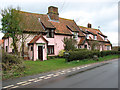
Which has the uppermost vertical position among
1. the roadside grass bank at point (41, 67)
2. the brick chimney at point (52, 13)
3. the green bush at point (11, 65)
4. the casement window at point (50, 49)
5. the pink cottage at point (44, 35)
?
the brick chimney at point (52, 13)

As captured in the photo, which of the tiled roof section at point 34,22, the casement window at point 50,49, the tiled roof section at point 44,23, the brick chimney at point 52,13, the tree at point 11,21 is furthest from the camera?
the brick chimney at point 52,13

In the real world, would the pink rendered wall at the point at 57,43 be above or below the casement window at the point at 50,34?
below

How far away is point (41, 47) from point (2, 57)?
10439 millimetres

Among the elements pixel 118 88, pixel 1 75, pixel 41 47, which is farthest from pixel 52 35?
pixel 118 88

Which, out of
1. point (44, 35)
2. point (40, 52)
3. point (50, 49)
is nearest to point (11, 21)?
point (40, 52)

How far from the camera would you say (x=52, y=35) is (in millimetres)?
25000

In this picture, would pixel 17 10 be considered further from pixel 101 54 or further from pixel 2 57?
pixel 101 54

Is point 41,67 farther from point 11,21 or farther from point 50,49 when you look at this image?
point 50,49

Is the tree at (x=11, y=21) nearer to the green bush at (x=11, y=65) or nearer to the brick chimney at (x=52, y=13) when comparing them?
the green bush at (x=11, y=65)

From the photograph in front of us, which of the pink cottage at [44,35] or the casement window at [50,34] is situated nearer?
the pink cottage at [44,35]

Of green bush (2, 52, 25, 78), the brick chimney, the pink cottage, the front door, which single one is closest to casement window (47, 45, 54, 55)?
the pink cottage

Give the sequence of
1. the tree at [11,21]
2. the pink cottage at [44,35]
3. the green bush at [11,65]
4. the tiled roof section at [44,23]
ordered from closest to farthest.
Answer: the green bush at [11,65], the tree at [11,21], the pink cottage at [44,35], the tiled roof section at [44,23]

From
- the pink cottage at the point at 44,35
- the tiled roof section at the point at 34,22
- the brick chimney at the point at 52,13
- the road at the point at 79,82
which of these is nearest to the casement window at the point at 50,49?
the pink cottage at the point at 44,35

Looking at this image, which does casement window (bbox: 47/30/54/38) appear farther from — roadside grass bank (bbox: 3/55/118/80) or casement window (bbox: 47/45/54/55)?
roadside grass bank (bbox: 3/55/118/80)
